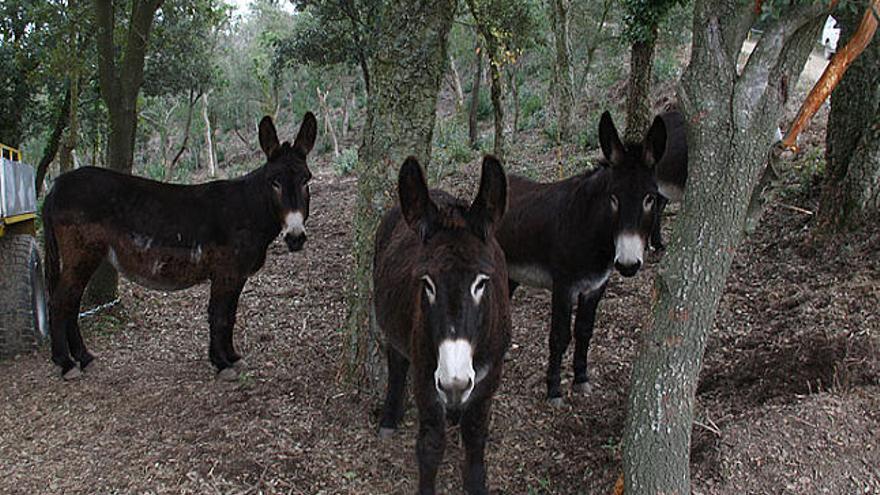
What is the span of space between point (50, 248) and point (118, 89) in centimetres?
228

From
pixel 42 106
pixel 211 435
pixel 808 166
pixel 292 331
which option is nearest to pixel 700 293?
pixel 211 435

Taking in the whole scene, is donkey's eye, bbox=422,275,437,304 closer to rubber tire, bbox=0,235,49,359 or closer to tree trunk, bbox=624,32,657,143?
rubber tire, bbox=0,235,49,359

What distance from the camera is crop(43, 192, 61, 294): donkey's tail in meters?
5.47

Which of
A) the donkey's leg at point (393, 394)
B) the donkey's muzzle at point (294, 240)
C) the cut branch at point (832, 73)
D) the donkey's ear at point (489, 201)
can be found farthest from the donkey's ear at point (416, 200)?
the donkey's muzzle at point (294, 240)

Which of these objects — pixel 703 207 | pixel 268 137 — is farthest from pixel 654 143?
pixel 268 137

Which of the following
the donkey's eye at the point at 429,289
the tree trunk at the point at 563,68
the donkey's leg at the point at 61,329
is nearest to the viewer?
the donkey's eye at the point at 429,289

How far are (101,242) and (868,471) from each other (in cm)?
543

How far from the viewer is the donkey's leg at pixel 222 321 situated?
5.44 meters

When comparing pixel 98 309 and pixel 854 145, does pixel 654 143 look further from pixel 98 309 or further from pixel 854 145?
pixel 98 309

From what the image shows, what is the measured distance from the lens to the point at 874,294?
471 cm

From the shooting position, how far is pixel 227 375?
211 inches

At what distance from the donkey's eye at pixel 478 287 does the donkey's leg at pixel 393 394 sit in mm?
1406

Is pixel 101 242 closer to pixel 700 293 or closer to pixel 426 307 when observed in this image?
pixel 426 307

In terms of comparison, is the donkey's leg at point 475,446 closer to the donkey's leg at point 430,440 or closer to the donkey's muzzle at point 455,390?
the donkey's leg at point 430,440
